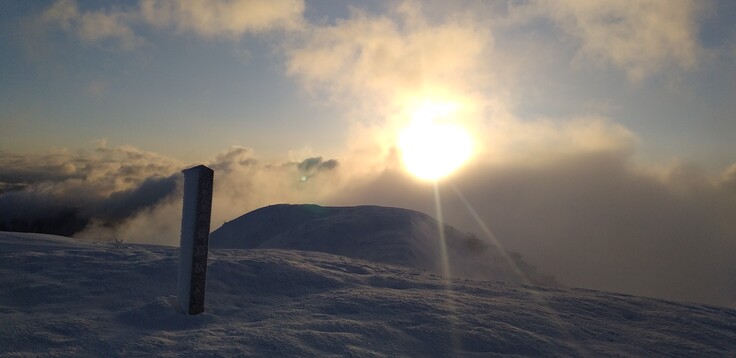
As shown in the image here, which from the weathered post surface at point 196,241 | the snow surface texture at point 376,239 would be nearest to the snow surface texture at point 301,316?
the weathered post surface at point 196,241

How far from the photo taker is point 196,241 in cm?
641

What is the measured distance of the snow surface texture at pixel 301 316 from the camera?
208 inches

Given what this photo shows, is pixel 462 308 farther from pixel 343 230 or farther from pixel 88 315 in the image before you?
pixel 343 230

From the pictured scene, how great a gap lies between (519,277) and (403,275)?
62.8ft

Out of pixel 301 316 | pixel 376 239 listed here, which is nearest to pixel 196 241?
pixel 301 316

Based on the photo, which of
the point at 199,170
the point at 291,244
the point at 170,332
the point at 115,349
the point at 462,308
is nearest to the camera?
the point at 115,349

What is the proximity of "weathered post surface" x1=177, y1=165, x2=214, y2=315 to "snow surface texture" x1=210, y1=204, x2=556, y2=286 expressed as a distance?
1485 centimetres

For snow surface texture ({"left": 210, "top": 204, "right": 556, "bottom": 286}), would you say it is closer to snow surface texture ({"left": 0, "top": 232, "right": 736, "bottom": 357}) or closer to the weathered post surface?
snow surface texture ({"left": 0, "top": 232, "right": 736, "bottom": 357})

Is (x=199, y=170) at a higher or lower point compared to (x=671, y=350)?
higher

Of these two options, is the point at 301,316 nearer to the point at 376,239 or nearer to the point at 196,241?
the point at 196,241

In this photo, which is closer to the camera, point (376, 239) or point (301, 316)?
point (301, 316)

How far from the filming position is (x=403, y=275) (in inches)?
425

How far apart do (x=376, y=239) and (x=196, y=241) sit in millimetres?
19383

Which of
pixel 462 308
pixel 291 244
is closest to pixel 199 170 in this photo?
pixel 462 308
